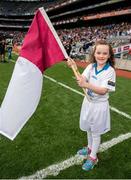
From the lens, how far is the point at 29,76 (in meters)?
4.11

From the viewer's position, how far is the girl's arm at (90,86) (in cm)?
402

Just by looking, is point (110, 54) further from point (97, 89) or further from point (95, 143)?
point (95, 143)

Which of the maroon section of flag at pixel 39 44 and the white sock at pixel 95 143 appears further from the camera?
the white sock at pixel 95 143

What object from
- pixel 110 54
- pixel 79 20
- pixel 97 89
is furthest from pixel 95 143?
pixel 79 20

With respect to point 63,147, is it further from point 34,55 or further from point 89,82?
point 34,55

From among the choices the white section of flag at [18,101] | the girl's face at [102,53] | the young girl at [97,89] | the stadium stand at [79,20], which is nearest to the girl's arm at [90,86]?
the young girl at [97,89]

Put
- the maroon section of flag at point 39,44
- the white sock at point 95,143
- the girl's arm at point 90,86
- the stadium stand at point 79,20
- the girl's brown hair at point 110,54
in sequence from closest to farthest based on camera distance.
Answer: the girl's arm at point 90,86 → the maroon section of flag at point 39,44 → the girl's brown hair at point 110,54 → the white sock at point 95,143 → the stadium stand at point 79,20

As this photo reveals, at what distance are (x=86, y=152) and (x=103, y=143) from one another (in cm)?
64

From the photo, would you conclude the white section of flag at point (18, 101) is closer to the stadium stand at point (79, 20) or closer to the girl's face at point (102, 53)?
the girl's face at point (102, 53)

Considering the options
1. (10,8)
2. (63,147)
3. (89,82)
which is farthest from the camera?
(10,8)

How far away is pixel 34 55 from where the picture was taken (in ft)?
13.7

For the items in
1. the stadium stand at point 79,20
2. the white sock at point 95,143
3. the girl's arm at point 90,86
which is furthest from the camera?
the stadium stand at point 79,20

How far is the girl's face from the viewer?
4.21 meters

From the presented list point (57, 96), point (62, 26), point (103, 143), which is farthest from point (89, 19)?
point (103, 143)
